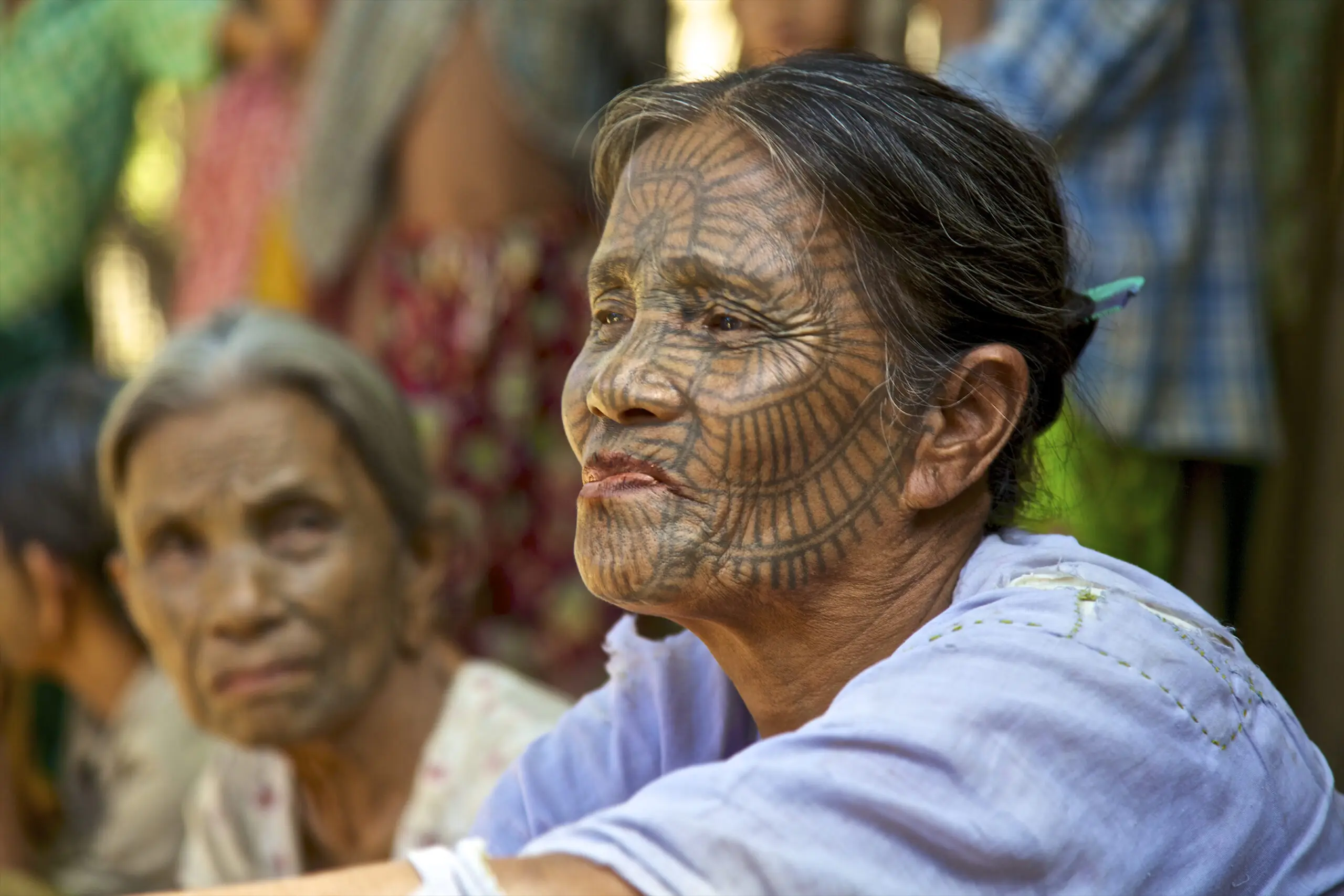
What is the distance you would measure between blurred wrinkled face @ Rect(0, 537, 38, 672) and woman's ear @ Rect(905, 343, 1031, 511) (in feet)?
8.77

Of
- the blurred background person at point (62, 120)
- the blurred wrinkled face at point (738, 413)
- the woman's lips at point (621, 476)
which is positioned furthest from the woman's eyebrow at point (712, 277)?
the blurred background person at point (62, 120)

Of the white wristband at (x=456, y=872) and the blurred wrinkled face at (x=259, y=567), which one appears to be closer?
the white wristband at (x=456, y=872)

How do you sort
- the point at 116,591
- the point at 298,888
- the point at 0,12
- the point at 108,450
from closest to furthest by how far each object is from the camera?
the point at 298,888 → the point at 108,450 → the point at 116,591 → the point at 0,12

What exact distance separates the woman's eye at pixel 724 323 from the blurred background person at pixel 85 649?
2.32m

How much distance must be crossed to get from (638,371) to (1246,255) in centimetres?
210

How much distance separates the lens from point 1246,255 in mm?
3387

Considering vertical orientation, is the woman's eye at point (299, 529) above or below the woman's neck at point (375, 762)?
above

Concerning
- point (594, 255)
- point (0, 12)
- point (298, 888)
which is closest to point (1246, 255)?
point (594, 255)

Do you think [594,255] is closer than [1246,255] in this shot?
Yes

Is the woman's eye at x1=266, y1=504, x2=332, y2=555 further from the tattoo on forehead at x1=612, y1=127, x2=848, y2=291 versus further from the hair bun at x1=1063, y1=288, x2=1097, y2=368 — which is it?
the hair bun at x1=1063, y1=288, x2=1097, y2=368

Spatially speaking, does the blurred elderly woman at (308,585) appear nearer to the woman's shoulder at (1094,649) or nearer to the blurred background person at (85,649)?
the blurred background person at (85,649)

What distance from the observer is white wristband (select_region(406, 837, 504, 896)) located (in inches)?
52.7

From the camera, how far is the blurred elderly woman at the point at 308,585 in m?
2.68

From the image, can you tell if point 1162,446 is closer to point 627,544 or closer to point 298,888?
point 627,544
